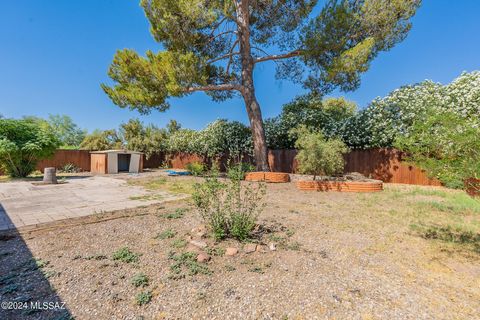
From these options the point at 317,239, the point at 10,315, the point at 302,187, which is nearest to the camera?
the point at 10,315

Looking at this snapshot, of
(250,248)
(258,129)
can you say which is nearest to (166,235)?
(250,248)

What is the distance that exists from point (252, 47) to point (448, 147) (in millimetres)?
10616

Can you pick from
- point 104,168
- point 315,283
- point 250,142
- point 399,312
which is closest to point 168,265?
point 315,283

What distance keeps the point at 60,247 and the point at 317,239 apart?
11.4 feet

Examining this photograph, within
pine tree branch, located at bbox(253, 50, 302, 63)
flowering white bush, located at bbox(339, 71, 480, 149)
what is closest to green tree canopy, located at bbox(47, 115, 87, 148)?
pine tree branch, located at bbox(253, 50, 302, 63)

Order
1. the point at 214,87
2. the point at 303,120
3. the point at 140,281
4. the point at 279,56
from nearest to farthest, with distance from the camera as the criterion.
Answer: the point at 140,281, the point at 214,87, the point at 279,56, the point at 303,120

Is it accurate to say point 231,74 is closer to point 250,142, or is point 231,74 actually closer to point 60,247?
point 250,142

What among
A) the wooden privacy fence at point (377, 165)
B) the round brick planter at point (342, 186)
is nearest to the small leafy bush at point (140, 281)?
the round brick planter at point (342, 186)

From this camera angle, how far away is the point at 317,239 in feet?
11.0

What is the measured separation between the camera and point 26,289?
212cm

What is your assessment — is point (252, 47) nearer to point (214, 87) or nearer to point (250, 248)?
point (214, 87)

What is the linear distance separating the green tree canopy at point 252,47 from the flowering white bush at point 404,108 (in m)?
1.54

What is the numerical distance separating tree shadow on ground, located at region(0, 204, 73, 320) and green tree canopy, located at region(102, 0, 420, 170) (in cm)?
755

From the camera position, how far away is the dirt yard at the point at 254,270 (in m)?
1.90
